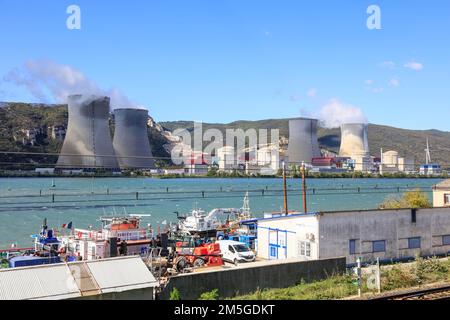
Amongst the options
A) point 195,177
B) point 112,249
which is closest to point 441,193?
point 112,249

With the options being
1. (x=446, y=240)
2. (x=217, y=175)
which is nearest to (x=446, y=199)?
(x=446, y=240)

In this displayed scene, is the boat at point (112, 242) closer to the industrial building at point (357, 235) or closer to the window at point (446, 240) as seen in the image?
the industrial building at point (357, 235)

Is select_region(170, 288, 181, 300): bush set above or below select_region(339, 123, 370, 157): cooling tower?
below

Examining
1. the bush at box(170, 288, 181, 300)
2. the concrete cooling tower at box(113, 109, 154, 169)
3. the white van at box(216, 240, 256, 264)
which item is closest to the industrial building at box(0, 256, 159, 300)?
the bush at box(170, 288, 181, 300)

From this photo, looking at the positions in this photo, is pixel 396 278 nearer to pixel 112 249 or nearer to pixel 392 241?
pixel 392 241

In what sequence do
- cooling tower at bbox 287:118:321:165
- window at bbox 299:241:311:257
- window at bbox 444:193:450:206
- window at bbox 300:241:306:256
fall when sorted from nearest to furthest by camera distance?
window at bbox 299:241:311:257, window at bbox 300:241:306:256, window at bbox 444:193:450:206, cooling tower at bbox 287:118:321:165

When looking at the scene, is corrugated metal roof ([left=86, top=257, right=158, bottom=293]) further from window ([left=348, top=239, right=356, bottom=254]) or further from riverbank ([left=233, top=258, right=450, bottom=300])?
window ([left=348, top=239, right=356, bottom=254])
